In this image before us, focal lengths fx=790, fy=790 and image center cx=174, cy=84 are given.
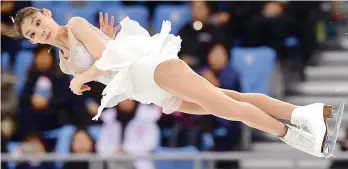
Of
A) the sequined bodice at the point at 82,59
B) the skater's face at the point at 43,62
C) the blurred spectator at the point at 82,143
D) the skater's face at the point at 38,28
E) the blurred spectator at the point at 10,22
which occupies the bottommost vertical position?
the blurred spectator at the point at 82,143

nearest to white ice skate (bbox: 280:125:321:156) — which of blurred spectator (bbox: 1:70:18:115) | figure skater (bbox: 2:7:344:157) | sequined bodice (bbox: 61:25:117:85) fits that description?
figure skater (bbox: 2:7:344:157)

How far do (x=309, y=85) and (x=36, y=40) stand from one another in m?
4.15

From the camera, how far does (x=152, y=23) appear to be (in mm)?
8344

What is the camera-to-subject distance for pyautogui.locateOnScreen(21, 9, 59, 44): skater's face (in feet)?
14.7

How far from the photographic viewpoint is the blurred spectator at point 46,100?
759 cm

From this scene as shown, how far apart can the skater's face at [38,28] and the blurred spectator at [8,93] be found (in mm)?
3358

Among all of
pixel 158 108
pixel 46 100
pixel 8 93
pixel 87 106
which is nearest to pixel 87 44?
pixel 158 108

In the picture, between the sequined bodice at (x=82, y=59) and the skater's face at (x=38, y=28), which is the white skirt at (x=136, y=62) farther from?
the skater's face at (x=38, y=28)

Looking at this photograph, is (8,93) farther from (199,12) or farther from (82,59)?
(82,59)

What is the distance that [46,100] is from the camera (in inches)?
302

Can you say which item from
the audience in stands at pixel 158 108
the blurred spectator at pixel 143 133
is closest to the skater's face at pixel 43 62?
the audience in stands at pixel 158 108

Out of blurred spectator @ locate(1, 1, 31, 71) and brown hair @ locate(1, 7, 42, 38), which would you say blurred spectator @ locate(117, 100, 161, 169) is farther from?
brown hair @ locate(1, 7, 42, 38)

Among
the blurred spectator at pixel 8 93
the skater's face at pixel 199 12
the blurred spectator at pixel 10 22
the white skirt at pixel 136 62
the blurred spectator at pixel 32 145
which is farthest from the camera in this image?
the blurred spectator at pixel 10 22

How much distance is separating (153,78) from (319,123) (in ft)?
3.11
